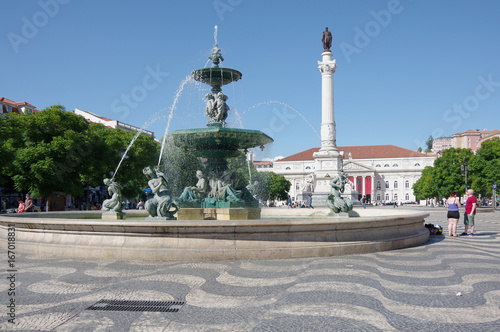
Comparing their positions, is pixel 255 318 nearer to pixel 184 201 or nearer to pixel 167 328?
pixel 167 328

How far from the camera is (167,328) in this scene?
3826mm

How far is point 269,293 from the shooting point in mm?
5066

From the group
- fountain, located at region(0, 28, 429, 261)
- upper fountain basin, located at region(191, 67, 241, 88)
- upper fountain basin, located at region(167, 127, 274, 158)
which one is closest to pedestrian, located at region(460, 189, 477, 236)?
fountain, located at region(0, 28, 429, 261)

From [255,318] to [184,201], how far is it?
772 centimetres

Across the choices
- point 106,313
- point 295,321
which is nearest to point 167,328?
point 106,313

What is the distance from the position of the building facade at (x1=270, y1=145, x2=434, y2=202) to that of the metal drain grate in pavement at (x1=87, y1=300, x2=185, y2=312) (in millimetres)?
108425

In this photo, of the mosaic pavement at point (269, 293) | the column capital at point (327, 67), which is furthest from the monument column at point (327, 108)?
the mosaic pavement at point (269, 293)

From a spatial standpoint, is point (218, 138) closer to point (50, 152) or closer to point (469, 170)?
point (50, 152)

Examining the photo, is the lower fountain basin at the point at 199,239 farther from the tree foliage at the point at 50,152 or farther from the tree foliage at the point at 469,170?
the tree foliage at the point at 469,170

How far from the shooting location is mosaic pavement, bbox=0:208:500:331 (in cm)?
397

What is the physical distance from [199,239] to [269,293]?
2498 millimetres

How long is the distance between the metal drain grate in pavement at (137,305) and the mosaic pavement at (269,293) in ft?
0.32

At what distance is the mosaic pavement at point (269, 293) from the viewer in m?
3.97

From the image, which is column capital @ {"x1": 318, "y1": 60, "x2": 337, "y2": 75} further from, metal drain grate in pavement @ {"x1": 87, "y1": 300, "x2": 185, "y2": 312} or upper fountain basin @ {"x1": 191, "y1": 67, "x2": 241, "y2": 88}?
metal drain grate in pavement @ {"x1": 87, "y1": 300, "x2": 185, "y2": 312}
